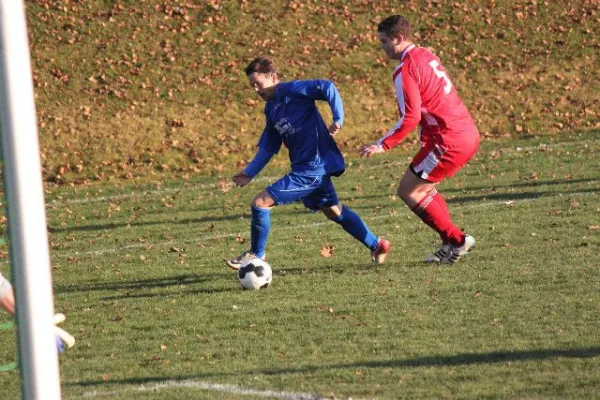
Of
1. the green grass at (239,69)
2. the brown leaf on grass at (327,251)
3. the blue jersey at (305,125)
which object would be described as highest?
the blue jersey at (305,125)

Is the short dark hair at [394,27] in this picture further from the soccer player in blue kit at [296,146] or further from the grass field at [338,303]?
the grass field at [338,303]

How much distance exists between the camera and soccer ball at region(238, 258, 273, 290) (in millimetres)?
8477

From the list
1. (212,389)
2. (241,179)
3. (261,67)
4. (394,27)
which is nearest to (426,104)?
(394,27)

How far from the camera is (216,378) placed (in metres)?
6.12

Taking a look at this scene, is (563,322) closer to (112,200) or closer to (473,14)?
(112,200)

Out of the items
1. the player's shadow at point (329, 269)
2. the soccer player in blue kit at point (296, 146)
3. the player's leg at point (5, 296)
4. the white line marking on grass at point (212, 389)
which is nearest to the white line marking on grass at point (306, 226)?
the player's shadow at point (329, 269)

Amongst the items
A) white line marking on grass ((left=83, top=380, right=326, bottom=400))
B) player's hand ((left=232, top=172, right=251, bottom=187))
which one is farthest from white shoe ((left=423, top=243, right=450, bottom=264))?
white line marking on grass ((left=83, top=380, right=326, bottom=400))

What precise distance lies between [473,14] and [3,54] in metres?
19.2

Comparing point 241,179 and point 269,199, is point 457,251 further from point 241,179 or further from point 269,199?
point 241,179

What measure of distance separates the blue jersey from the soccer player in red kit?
1.41 feet

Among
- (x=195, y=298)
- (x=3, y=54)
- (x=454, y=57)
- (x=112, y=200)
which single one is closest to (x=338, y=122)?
(x=195, y=298)

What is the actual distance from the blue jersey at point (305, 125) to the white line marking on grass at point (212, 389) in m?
3.18

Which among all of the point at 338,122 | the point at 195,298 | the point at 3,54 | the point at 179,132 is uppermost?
the point at 3,54

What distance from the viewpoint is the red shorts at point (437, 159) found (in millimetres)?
8930
